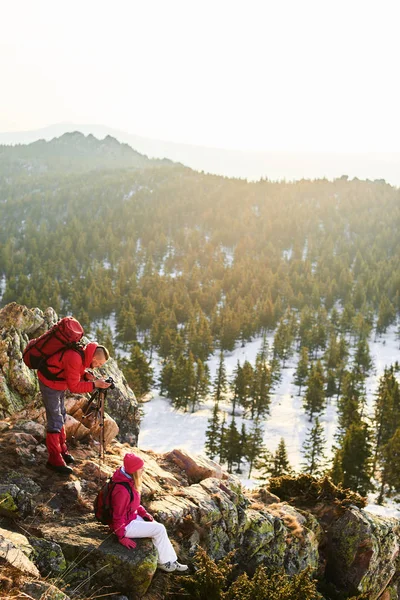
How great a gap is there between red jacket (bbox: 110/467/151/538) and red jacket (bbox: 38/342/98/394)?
199 cm

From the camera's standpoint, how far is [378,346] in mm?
117000

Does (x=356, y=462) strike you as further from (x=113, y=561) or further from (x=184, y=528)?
(x=113, y=561)

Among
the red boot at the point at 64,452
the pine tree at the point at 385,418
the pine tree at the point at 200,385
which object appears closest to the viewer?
the red boot at the point at 64,452

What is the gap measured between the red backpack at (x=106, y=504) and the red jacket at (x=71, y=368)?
76.4 inches

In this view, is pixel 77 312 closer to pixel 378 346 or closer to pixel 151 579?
pixel 378 346

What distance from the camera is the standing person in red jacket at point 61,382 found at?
8.72 metres

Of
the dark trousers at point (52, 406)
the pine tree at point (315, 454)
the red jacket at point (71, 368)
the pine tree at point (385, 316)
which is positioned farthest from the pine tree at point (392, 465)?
the pine tree at point (385, 316)

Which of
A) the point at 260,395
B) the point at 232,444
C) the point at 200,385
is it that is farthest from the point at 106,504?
the point at 200,385

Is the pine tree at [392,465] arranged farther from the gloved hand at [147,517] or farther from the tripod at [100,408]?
the gloved hand at [147,517]

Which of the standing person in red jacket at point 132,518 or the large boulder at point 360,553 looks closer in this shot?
the standing person in red jacket at point 132,518

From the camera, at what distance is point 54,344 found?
8.72 metres

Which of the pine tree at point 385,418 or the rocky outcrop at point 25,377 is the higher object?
the rocky outcrop at point 25,377

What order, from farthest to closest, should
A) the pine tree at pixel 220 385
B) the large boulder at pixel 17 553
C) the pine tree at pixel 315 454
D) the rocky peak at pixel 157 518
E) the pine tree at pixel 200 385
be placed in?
1. the pine tree at pixel 220 385
2. the pine tree at pixel 200 385
3. the pine tree at pixel 315 454
4. the rocky peak at pixel 157 518
5. the large boulder at pixel 17 553

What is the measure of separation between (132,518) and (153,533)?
1.53ft
